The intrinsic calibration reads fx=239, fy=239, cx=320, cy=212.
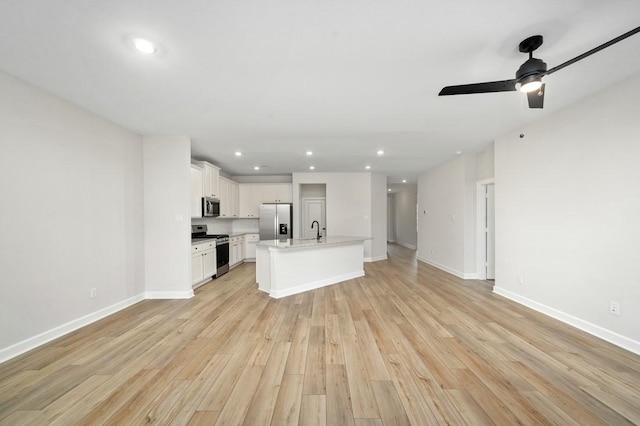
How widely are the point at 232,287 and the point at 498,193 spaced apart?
499 centimetres

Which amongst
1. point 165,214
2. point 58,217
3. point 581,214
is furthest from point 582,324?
point 58,217

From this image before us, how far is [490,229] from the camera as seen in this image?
193 inches

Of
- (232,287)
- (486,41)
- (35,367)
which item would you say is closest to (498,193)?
(486,41)

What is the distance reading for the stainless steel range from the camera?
5.18 metres

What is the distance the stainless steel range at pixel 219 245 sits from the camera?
5.18 metres

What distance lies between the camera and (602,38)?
70.8 inches

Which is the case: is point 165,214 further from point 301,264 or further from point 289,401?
point 289,401

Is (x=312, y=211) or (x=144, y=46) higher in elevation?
(x=144, y=46)

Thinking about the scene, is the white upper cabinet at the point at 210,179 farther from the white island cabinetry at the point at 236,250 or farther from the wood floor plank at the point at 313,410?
the wood floor plank at the point at 313,410

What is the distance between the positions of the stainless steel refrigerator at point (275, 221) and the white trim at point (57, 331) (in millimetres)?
3520

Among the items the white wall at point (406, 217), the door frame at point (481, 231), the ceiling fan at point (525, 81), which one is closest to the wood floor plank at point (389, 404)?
the ceiling fan at point (525, 81)

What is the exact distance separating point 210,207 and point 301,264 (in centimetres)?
247

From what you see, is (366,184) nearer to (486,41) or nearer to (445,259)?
(445,259)

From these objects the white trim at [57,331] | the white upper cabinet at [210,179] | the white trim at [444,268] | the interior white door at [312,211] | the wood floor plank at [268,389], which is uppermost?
the white upper cabinet at [210,179]
